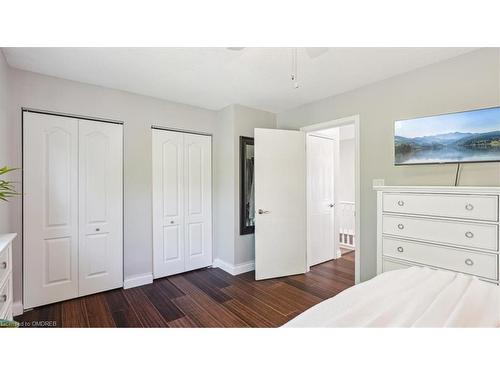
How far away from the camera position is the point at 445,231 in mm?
1639

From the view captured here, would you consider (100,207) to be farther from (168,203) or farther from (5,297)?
(5,297)

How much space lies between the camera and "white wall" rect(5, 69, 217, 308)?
211 cm

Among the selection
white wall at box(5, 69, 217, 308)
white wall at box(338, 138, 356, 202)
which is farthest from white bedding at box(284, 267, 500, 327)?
white wall at box(338, 138, 356, 202)

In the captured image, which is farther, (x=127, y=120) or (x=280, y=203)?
(x=280, y=203)

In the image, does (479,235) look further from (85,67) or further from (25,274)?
(25,274)

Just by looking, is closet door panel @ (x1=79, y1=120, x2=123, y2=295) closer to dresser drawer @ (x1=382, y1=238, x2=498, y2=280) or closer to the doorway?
the doorway

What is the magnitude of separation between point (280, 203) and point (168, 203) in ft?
5.04

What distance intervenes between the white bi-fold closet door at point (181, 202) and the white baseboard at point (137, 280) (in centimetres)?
12

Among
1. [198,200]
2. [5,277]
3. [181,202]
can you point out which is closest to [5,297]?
[5,277]

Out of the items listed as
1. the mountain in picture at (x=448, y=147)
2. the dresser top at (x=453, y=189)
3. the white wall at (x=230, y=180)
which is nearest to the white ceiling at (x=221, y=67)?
the white wall at (x=230, y=180)

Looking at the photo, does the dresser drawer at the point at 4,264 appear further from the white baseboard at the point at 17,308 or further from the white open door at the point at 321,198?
the white open door at the point at 321,198

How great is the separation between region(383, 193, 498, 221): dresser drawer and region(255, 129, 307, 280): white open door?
1.35 m

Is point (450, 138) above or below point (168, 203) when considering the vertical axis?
above
